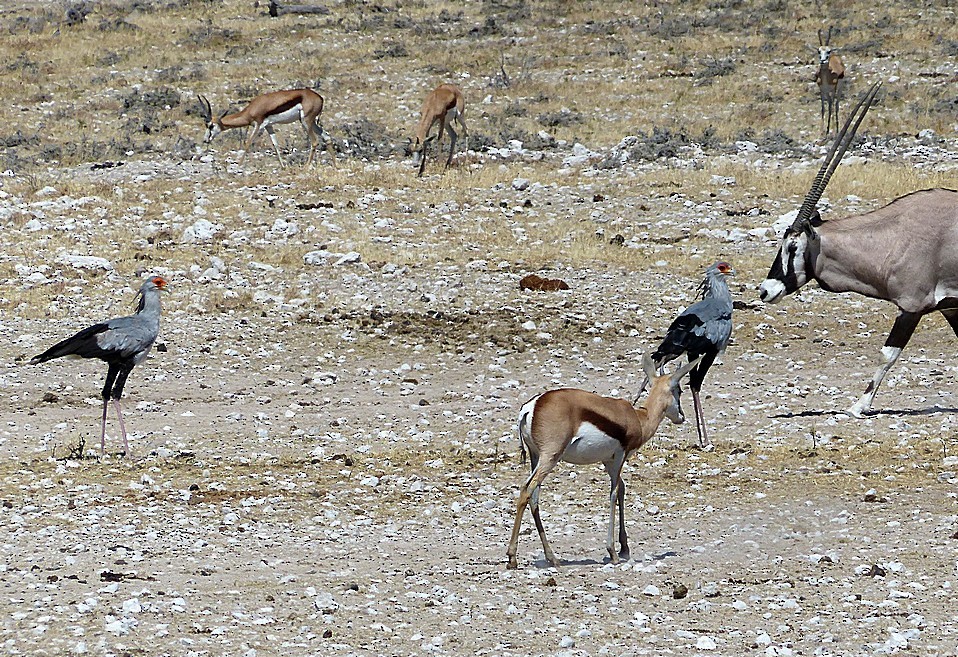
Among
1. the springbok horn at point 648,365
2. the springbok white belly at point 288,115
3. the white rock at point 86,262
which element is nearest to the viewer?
the springbok horn at point 648,365

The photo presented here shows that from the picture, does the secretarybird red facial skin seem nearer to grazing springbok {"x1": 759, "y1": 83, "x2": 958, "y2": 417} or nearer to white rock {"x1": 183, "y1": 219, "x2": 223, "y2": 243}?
grazing springbok {"x1": 759, "y1": 83, "x2": 958, "y2": 417}

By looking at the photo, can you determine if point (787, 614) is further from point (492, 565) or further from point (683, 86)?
point (683, 86)

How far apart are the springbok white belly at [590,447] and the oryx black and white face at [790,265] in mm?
4903

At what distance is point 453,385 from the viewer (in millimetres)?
13984

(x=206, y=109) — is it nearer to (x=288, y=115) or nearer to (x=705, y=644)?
(x=288, y=115)

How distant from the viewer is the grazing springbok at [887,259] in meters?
12.3

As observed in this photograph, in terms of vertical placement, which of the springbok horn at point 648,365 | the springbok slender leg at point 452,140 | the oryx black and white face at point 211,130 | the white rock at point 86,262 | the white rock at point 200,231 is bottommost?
the white rock at point 86,262

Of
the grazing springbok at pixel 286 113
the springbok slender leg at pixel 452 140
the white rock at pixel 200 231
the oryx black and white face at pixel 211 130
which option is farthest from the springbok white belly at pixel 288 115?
the white rock at pixel 200 231

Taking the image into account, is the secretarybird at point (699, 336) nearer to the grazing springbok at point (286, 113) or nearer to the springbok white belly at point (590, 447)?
the springbok white belly at point (590, 447)

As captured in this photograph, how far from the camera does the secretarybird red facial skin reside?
11.3 m

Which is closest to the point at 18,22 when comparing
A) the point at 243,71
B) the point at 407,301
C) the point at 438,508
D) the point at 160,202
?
the point at 243,71

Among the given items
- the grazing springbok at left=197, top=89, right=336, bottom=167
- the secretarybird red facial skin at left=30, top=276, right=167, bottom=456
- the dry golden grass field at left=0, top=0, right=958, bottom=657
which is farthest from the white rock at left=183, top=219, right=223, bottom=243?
the secretarybird red facial skin at left=30, top=276, right=167, bottom=456

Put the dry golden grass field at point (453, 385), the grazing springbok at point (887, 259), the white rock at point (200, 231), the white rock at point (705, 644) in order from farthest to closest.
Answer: the white rock at point (200, 231)
the grazing springbok at point (887, 259)
the dry golden grass field at point (453, 385)
the white rock at point (705, 644)

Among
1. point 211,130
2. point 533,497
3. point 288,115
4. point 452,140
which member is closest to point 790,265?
point 533,497
